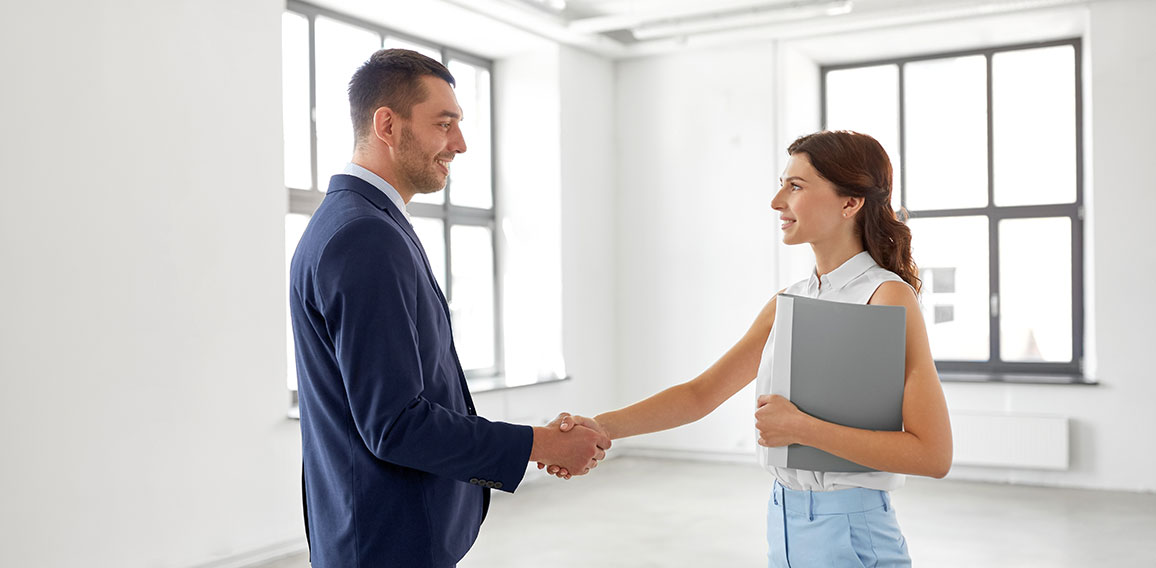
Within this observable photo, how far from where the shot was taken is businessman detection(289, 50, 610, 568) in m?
1.61

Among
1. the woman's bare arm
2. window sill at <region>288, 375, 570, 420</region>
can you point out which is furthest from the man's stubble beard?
window sill at <region>288, 375, 570, 420</region>

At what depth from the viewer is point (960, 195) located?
292 inches

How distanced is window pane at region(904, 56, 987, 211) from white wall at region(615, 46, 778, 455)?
1205 mm

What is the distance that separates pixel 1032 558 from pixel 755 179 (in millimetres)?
3546

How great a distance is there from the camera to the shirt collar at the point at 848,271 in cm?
181

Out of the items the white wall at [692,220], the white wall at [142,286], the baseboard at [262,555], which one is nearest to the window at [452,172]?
the white wall at [142,286]

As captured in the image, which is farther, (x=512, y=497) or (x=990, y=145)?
(x=990, y=145)

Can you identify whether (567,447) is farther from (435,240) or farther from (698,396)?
(435,240)

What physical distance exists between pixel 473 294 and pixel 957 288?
375cm

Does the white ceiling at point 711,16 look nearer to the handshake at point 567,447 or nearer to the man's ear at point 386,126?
the man's ear at point 386,126

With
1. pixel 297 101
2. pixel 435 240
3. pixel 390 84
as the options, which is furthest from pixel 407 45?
pixel 390 84

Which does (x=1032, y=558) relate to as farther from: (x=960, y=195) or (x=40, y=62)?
Result: (x=40, y=62)

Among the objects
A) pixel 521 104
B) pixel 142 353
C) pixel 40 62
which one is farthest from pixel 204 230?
pixel 521 104

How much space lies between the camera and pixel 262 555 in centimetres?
477
